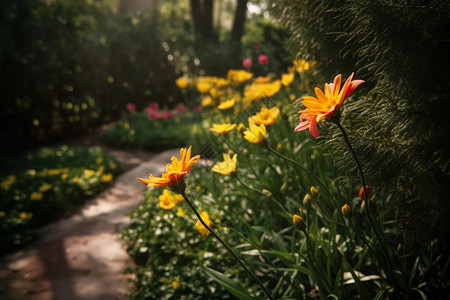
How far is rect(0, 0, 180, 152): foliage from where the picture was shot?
20.1 ft

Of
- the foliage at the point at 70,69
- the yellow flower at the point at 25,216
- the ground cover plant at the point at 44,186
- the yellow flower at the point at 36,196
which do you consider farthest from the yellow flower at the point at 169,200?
the foliage at the point at 70,69

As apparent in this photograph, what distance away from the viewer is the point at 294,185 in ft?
7.59

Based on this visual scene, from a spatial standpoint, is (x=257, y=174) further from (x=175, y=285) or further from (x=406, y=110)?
(x=406, y=110)

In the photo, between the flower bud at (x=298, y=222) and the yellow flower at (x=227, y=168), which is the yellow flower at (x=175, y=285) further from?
the flower bud at (x=298, y=222)

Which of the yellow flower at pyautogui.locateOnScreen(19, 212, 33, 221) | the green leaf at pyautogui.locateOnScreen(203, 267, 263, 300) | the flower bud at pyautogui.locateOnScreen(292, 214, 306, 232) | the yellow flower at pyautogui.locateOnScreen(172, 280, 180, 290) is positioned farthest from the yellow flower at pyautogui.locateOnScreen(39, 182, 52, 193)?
the flower bud at pyautogui.locateOnScreen(292, 214, 306, 232)

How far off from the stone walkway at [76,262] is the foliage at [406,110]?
1813 millimetres

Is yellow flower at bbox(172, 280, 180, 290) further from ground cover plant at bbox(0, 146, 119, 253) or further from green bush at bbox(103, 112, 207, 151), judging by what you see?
green bush at bbox(103, 112, 207, 151)

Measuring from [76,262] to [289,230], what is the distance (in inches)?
67.9

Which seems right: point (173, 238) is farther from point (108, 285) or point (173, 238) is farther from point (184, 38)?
point (184, 38)

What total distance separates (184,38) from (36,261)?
7466 millimetres

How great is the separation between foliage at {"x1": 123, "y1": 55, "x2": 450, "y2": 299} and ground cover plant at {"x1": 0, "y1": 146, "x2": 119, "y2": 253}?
47.8 inches

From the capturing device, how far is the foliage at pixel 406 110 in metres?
1.07

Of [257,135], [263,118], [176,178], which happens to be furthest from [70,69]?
[176,178]

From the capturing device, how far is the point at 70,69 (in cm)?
715
